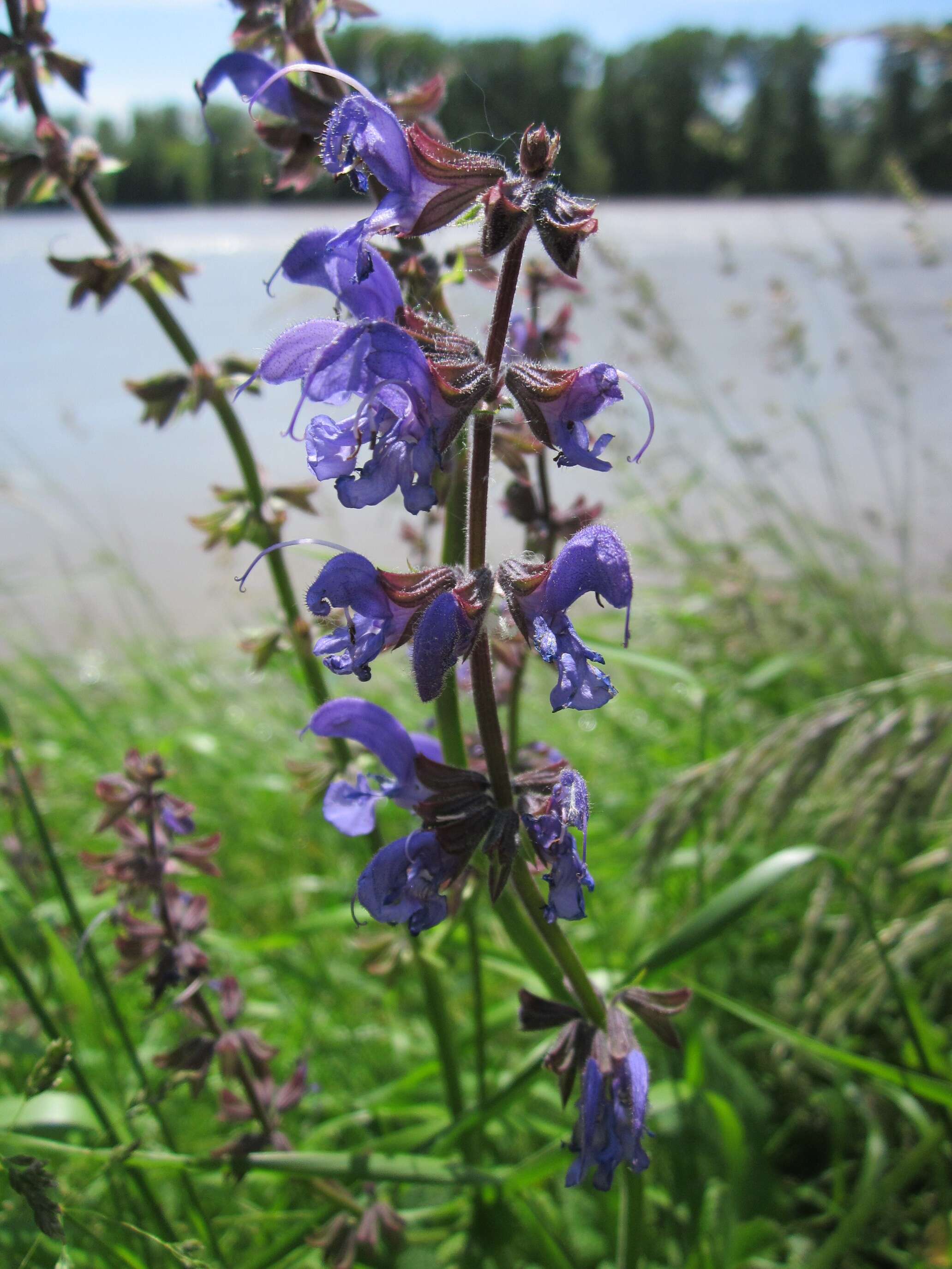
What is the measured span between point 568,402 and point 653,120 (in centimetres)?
5799

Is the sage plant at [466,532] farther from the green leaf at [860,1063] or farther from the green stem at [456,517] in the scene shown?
the green leaf at [860,1063]

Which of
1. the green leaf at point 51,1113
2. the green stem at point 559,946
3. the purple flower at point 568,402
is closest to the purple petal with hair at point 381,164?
the purple flower at point 568,402

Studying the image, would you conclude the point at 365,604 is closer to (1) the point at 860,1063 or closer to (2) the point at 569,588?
(2) the point at 569,588

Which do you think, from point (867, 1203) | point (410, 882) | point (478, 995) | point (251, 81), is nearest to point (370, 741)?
point (410, 882)

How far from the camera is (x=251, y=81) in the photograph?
150cm

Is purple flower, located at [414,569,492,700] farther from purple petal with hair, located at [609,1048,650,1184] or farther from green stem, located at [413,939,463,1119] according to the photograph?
green stem, located at [413,939,463,1119]

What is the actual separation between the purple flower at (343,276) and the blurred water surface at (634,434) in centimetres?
17

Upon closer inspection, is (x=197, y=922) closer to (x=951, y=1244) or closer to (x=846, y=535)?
(x=951, y=1244)

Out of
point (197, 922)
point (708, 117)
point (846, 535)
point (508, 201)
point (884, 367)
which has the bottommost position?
point (846, 535)

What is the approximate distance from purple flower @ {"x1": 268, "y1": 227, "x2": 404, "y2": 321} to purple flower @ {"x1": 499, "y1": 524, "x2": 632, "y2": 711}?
0.37 m

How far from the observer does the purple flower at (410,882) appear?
1082 mm

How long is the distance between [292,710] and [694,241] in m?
17.0

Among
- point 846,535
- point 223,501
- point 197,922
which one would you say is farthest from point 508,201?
point 846,535

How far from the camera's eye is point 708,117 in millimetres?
5207
